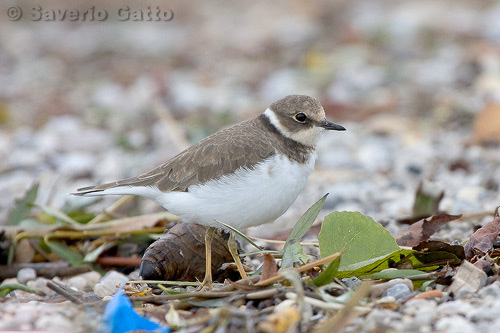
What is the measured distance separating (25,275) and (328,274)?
2332 mm

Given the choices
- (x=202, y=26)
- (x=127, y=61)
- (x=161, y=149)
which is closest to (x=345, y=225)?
(x=161, y=149)

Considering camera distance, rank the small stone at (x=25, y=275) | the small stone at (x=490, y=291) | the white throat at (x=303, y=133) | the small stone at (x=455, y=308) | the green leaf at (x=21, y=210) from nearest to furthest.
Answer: the small stone at (x=455, y=308), the small stone at (x=490, y=291), the white throat at (x=303, y=133), the small stone at (x=25, y=275), the green leaf at (x=21, y=210)

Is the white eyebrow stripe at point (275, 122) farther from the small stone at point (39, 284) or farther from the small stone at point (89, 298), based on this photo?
the small stone at point (39, 284)

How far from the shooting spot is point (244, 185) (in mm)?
4168

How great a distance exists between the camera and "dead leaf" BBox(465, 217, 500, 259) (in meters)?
3.74

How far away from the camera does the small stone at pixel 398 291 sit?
10.9 ft

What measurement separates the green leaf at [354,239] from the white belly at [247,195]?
21.0 inches

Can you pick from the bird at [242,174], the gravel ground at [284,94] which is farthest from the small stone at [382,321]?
the bird at [242,174]

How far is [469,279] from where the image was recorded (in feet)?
11.0

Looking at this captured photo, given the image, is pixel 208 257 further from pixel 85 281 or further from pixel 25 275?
pixel 25 275

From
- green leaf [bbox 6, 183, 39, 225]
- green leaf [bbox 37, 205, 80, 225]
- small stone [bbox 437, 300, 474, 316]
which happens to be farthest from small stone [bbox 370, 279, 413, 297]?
green leaf [bbox 6, 183, 39, 225]

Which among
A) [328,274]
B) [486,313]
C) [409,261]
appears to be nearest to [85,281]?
[328,274]

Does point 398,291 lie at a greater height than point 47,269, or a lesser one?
greater

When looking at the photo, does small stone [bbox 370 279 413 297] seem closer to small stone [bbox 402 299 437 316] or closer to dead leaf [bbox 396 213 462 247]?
small stone [bbox 402 299 437 316]
